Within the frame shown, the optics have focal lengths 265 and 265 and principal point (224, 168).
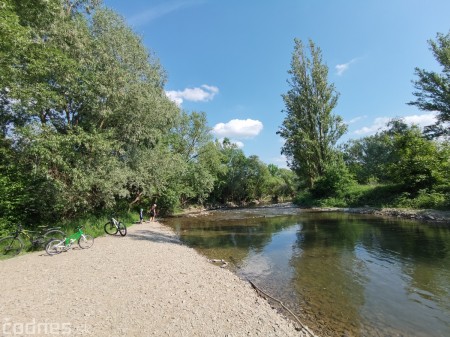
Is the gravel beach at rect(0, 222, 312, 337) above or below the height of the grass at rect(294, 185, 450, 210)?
below

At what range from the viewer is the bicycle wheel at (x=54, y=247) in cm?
1116

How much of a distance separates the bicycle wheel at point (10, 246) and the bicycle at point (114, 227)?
17.7ft

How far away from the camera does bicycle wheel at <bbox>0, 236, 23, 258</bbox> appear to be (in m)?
10.8

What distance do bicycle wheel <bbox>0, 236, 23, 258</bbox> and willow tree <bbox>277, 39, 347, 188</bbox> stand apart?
3457cm

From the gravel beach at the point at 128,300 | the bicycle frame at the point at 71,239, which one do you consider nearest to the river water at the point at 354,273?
the gravel beach at the point at 128,300

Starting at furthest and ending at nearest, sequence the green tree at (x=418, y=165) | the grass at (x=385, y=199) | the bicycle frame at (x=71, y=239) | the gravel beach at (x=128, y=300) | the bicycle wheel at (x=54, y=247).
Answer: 1. the green tree at (x=418, y=165)
2. the grass at (x=385, y=199)
3. the bicycle frame at (x=71, y=239)
4. the bicycle wheel at (x=54, y=247)
5. the gravel beach at (x=128, y=300)

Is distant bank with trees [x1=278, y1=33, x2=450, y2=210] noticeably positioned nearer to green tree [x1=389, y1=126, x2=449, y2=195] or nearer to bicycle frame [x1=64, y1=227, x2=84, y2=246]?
green tree [x1=389, y1=126, x2=449, y2=195]

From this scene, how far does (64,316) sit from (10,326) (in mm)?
887

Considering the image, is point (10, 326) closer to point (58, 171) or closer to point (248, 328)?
point (248, 328)

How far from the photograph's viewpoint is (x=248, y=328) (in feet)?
17.8

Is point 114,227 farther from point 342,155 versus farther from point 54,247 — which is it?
point 342,155

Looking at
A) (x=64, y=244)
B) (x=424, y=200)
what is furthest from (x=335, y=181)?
(x=64, y=244)

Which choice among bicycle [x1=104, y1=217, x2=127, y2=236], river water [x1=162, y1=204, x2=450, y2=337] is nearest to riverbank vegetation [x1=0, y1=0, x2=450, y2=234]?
bicycle [x1=104, y1=217, x2=127, y2=236]

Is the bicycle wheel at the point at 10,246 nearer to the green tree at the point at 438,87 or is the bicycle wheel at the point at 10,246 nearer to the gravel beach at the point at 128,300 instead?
the gravel beach at the point at 128,300
